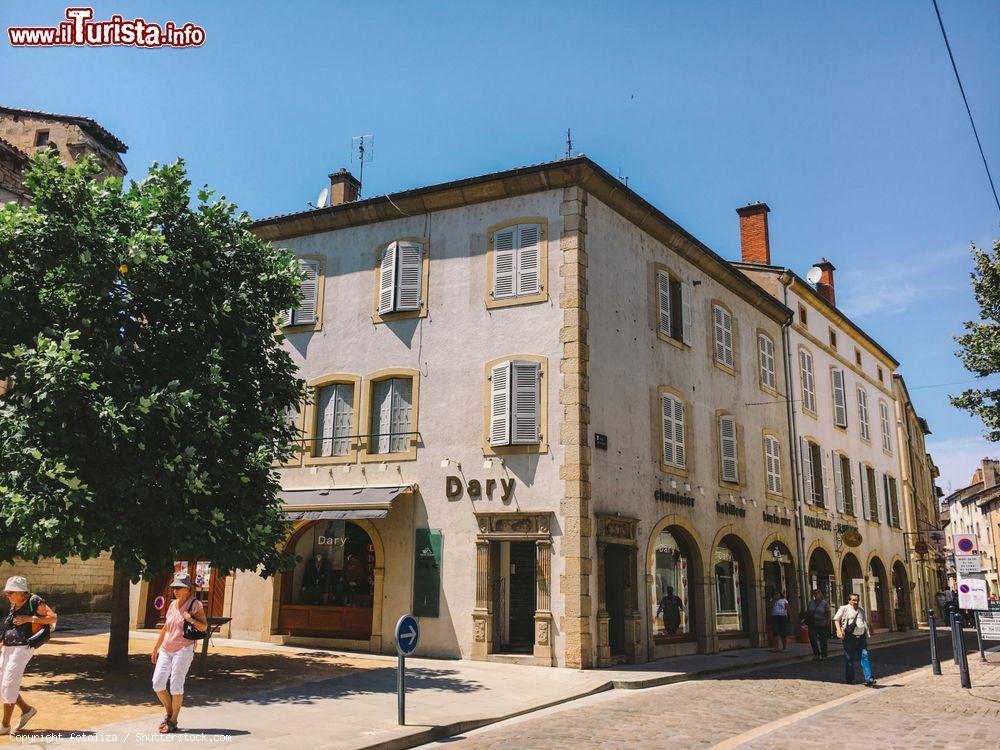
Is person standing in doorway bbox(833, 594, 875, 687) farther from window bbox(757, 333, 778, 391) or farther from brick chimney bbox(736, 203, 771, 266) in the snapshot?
brick chimney bbox(736, 203, 771, 266)

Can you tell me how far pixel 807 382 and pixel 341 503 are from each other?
1693 cm

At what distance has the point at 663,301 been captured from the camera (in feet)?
67.3

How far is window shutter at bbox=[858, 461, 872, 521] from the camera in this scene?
30938 mm

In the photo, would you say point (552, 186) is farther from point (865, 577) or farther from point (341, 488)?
point (865, 577)

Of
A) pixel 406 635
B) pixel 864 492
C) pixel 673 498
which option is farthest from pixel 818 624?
pixel 864 492

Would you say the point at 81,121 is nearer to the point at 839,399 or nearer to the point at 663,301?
the point at 663,301

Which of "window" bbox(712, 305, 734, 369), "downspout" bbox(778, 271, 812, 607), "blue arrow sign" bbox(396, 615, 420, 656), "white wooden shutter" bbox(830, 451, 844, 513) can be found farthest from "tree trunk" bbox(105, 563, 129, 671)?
"white wooden shutter" bbox(830, 451, 844, 513)

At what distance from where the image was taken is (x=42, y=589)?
21.5 m

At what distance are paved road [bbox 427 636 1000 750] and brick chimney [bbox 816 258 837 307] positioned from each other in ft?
66.4

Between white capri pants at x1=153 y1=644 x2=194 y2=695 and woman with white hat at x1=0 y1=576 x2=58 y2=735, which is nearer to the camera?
woman with white hat at x1=0 y1=576 x2=58 y2=735

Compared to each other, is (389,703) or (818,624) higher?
(818,624)

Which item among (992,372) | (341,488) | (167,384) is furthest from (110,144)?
(992,372)

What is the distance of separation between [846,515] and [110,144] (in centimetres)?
2690

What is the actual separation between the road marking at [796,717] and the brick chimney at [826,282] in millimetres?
20432
